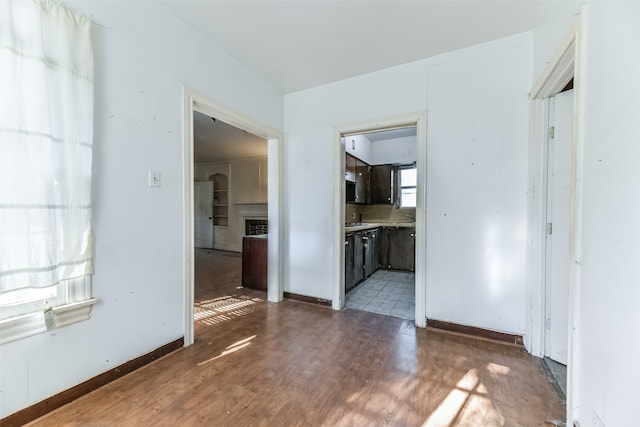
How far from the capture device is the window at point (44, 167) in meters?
1.23

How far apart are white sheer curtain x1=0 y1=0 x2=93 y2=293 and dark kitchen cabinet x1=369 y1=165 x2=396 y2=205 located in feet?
15.1

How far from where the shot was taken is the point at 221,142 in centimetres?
537

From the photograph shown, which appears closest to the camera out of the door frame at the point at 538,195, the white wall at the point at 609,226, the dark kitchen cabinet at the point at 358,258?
the white wall at the point at 609,226

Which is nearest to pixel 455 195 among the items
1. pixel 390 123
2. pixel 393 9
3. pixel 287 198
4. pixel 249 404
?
pixel 390 123

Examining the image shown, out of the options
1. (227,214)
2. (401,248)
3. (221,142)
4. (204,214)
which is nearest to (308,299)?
(401,248)

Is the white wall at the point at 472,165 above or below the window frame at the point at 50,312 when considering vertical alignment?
above

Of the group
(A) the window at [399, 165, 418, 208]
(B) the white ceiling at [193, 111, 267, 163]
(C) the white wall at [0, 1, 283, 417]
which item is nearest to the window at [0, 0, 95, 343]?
(C) the white wall at [0, 1, 283, 417]

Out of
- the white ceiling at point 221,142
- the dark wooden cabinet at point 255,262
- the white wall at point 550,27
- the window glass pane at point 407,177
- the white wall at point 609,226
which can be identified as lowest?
the dark wooden cabinet at point 255,262

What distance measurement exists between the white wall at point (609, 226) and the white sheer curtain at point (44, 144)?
251cm

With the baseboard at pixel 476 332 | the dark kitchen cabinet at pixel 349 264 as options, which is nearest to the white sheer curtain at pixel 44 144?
the dark kitchen cabinet at pixel 349 264

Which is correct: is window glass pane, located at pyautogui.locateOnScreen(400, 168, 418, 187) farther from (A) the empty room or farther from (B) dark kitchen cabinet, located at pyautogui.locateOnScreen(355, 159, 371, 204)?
(A) the empty room

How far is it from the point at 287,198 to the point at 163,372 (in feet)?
6.94

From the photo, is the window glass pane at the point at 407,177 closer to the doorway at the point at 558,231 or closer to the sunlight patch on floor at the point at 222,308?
the doorway at the point at 558,231

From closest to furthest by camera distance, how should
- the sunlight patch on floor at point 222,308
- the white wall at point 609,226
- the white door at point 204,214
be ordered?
the white wall at point 609,226 < the sunlight patch on floor at point 222,308 < the white door at point 204,214
